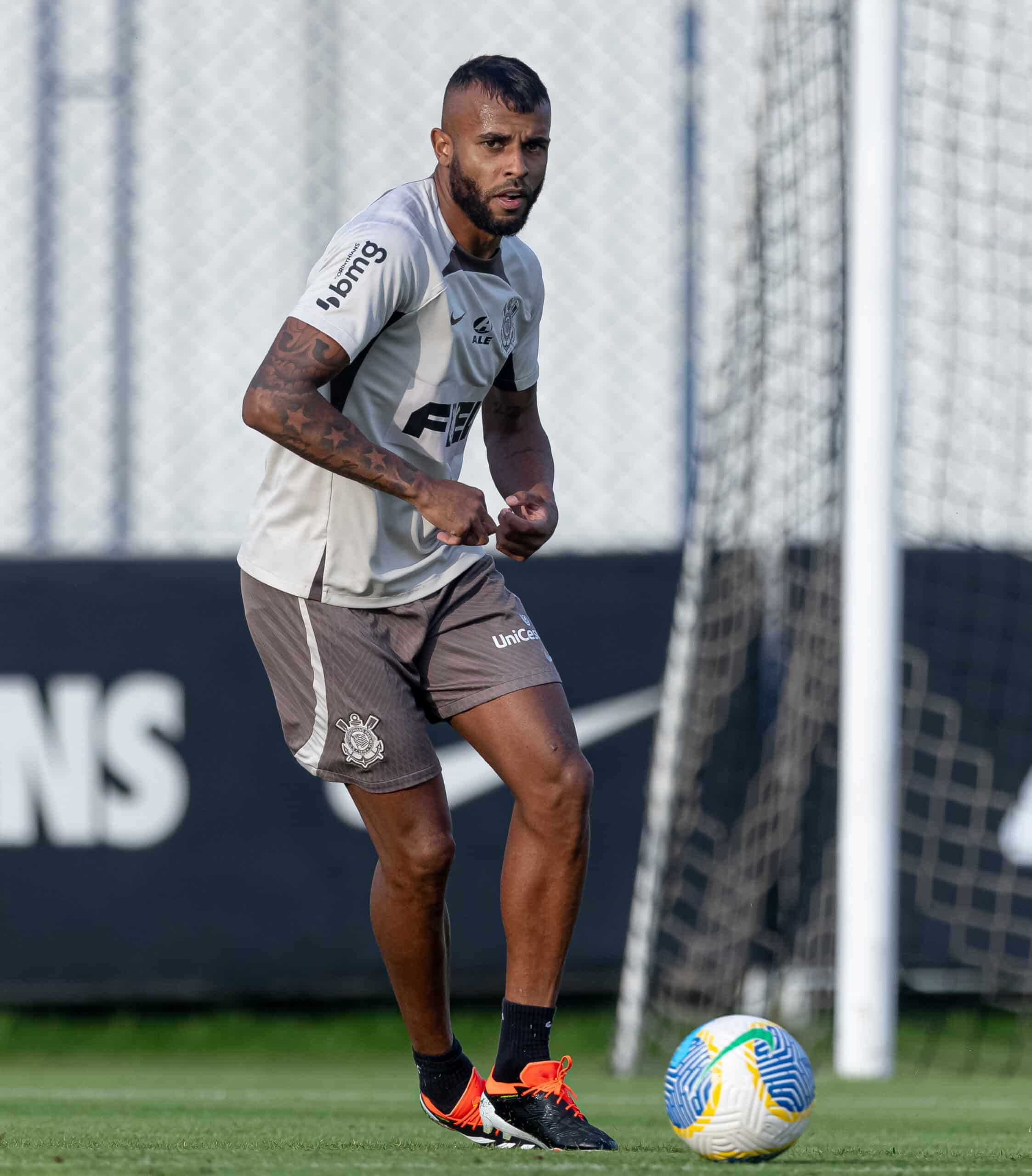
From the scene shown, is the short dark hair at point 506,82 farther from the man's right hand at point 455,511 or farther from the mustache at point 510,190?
the man's right hand at point 455,511

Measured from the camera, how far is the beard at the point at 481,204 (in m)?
3.08

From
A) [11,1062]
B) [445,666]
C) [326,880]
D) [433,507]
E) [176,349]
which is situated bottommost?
[11,1062]

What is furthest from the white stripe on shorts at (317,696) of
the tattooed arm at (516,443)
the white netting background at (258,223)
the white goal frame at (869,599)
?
the white netting background at (258,223)

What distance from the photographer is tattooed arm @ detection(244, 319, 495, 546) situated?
9.50ft

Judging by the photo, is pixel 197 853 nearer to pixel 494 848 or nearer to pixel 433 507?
pixel 494 848

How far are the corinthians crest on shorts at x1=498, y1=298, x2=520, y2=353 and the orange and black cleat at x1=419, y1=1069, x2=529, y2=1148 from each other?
54.3 inches

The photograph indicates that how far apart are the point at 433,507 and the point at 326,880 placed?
319 centimetres

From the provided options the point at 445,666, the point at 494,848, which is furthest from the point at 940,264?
the point at 445,666

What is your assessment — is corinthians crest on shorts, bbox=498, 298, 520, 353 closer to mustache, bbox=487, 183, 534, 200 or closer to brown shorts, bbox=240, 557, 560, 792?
mustache, bbox=487, 183, 534, 200

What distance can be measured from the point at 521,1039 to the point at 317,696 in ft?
2.38

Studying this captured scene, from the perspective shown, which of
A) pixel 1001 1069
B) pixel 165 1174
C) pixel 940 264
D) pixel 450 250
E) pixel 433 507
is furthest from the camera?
pixel 940 264

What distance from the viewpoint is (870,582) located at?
5.12 m

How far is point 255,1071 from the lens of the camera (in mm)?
5797

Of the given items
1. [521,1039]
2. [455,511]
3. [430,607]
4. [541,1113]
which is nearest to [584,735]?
[430,607]
